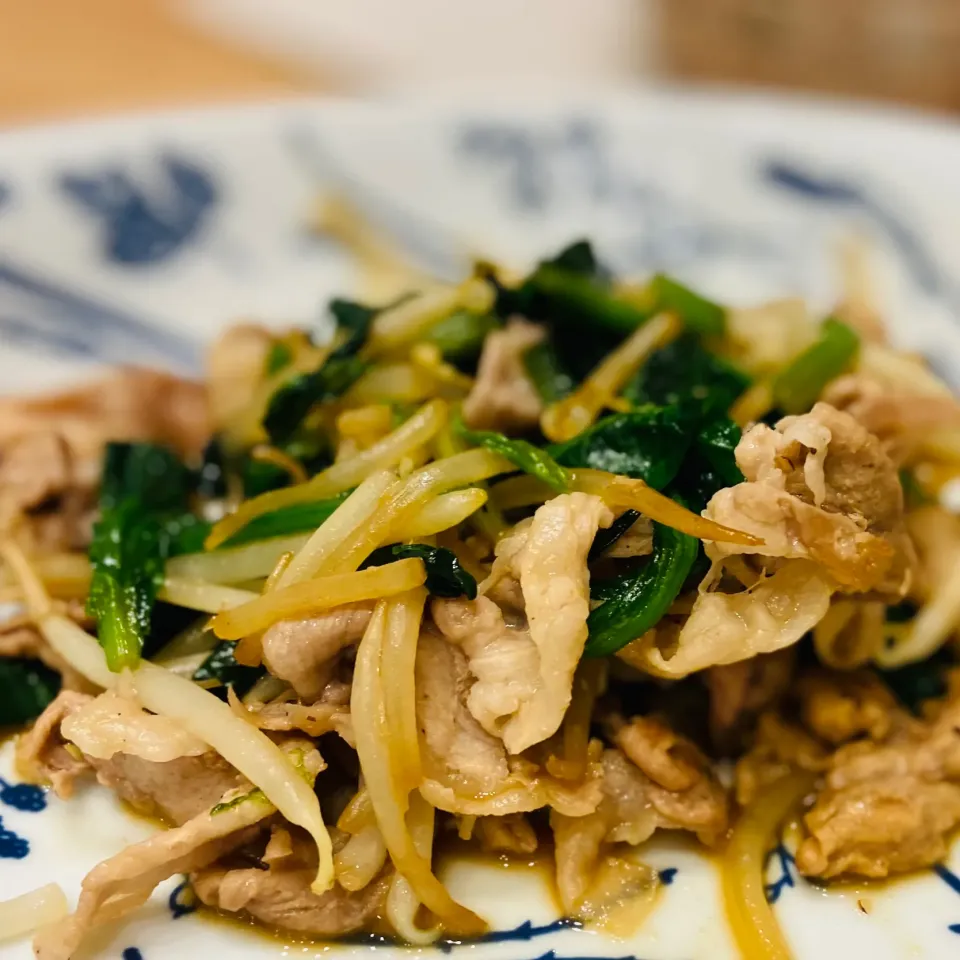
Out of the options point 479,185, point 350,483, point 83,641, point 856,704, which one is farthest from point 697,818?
point 479,185

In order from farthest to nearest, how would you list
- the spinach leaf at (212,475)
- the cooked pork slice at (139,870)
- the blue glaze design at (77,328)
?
the blue glaze design at (77,328)
the spinach leaf at (212,475)
the cooked pork slice at (139,870)

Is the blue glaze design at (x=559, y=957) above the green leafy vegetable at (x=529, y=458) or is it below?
below

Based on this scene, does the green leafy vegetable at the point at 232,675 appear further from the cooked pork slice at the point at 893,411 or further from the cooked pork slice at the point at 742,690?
the cooked pork slice at the point at 893,411

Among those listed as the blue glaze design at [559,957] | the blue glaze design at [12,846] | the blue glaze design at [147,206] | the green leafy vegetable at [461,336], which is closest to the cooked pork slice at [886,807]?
the blue glaze design at [559,957]

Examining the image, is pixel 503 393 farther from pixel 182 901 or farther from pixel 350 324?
pixel 182 901

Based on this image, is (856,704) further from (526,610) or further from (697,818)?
(526,610)

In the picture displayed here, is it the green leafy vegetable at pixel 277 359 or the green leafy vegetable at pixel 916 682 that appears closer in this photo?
the green leafy vegetable at pixel 916 682

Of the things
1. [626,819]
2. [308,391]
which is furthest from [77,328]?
[626,819]
